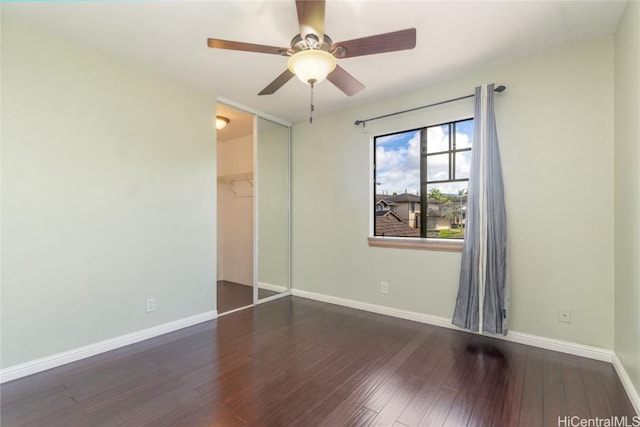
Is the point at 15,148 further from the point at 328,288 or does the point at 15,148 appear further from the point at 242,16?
the point at 328,288

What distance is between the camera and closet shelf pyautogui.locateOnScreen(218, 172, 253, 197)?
192 inches

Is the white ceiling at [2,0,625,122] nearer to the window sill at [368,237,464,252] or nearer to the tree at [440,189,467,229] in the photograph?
the tree at [440,189,467,229]

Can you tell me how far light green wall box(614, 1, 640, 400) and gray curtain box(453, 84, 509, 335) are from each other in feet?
2.37

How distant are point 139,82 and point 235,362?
8.68ft

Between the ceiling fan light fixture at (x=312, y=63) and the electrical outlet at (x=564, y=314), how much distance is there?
2677 millimetres

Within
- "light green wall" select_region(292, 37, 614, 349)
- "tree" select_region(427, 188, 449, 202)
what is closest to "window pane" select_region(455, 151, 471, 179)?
"tree" select_region(427, 188, 449, 202)

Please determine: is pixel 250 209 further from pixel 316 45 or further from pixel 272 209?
pixel 316 45

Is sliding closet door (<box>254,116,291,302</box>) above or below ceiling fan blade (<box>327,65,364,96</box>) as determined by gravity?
below

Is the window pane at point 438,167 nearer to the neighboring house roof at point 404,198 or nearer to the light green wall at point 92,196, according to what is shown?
the neighboring house roof at point 404,198

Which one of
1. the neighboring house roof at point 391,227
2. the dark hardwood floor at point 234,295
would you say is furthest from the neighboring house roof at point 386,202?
the dark hardwood floor at point 234,295

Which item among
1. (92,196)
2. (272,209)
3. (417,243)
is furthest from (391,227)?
(92,196)

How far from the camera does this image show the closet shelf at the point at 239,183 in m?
4.88

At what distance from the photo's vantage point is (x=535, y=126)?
259cm

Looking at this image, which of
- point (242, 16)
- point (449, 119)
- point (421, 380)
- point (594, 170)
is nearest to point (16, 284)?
point (242, 16)
